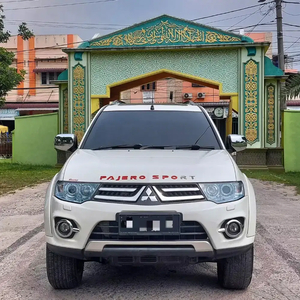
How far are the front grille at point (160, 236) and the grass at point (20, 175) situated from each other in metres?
8.19

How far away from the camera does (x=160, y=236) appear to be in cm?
354

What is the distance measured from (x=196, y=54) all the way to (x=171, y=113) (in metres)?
11.3

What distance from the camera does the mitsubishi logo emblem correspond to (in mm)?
3564

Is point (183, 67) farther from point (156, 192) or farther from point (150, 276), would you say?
point (156, 192)

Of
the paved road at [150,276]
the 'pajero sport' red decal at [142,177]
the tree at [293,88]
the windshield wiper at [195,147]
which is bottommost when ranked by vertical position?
the paved road at [150,276]

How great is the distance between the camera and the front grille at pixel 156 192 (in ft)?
11.7

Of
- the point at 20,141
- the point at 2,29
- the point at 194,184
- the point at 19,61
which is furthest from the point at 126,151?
the point at 19,61

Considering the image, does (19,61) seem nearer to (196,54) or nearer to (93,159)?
(196,54)

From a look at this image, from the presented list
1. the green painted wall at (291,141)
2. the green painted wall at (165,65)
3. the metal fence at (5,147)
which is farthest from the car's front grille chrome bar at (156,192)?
the metal fence at (5,147)

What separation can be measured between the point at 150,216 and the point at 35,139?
16.0 m

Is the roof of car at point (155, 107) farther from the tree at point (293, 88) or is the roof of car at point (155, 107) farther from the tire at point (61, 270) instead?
the tree at point (293, 88)

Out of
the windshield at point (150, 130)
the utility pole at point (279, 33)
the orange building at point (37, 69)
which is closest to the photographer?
the windshield at point (150, 130)

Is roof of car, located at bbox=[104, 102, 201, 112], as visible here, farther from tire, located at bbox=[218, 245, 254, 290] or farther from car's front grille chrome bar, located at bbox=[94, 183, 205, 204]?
tire, located at bbox=[218, 245, 254, 290]

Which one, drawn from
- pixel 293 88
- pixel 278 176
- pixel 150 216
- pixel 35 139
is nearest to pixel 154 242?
pixel 150 216
